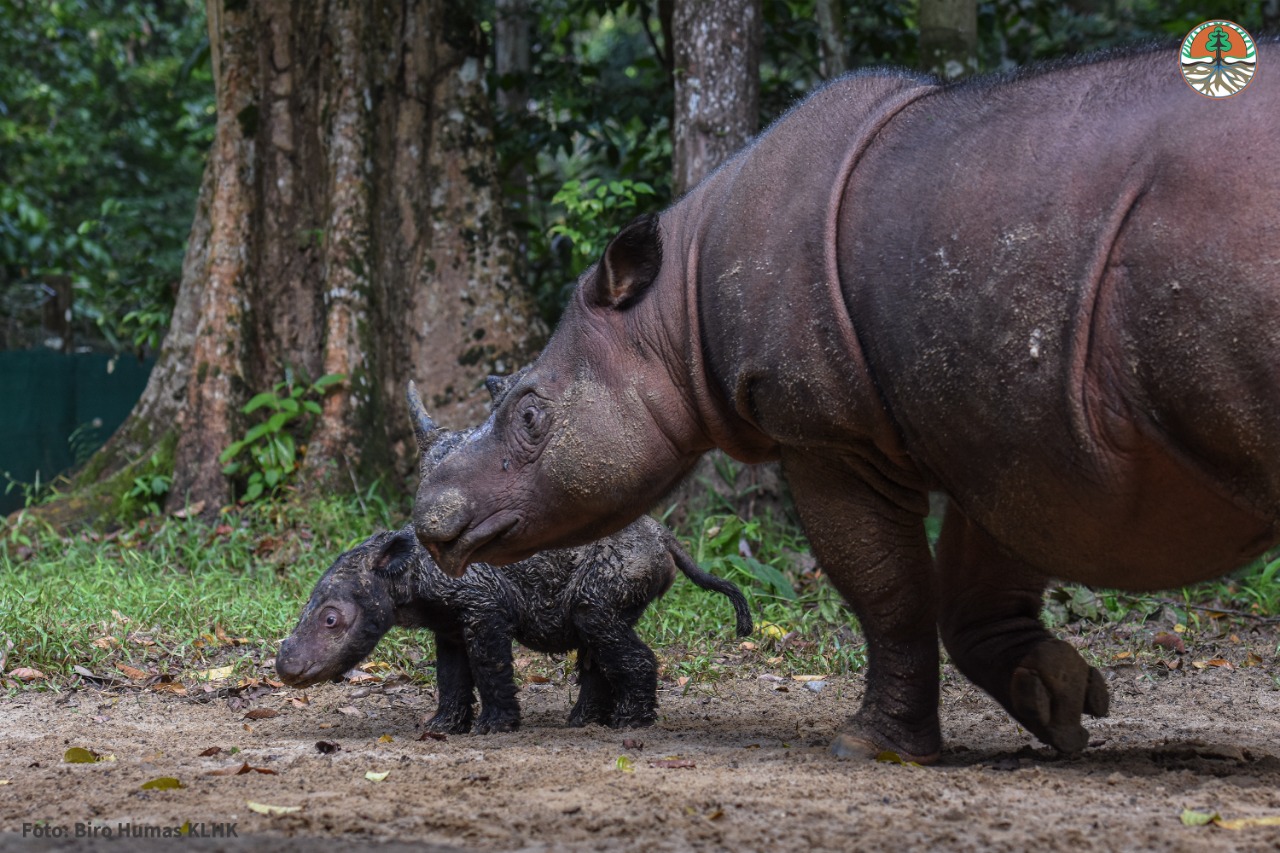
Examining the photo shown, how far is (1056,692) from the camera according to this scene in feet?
13.0

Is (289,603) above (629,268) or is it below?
below

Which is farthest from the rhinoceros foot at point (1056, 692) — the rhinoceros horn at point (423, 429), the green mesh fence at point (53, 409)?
the green mesh fence at point (53, 409)

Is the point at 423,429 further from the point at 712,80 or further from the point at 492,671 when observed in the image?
the point at 712,80

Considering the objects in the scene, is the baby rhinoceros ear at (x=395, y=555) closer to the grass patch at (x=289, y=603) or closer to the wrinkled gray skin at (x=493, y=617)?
the wrinkled gray skin at (x=493, y=617)

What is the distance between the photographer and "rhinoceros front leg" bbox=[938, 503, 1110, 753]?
398cm

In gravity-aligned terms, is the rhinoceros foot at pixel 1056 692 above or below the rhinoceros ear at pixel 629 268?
below

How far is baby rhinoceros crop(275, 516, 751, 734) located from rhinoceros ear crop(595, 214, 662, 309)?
1.07 m

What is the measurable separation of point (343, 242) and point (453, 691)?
4638 mm

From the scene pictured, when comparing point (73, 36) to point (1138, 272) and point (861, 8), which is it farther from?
point (1138, 272)

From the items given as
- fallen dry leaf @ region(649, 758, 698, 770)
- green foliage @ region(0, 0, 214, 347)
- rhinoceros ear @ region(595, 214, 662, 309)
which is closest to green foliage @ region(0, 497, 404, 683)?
fallen dry leaf @ region(649, 758, 698, 770)

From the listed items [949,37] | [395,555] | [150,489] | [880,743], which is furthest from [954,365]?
[150,489]

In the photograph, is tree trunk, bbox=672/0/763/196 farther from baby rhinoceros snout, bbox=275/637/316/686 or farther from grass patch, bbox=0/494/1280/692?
baby rhinoceros snout, bbox=275/637/316/686

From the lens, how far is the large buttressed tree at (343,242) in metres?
8.87

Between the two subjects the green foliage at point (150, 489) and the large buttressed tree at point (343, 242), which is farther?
the large buttressed tree at point (343, 242)
